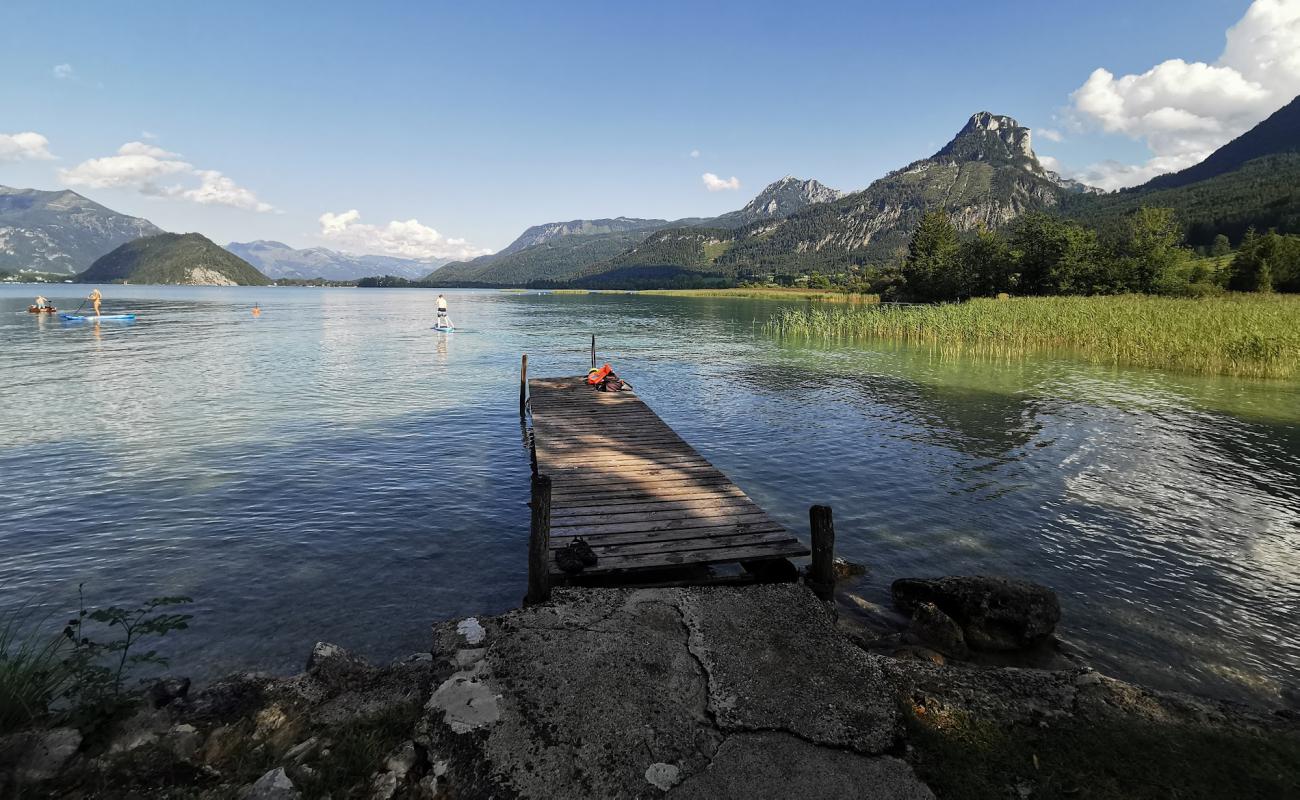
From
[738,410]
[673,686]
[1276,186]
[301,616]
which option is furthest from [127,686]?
[1276,186]

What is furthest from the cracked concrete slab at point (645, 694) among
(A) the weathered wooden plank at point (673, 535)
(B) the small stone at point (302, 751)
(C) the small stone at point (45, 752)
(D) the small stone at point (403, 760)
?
(C) the small stone at point (45, 752)

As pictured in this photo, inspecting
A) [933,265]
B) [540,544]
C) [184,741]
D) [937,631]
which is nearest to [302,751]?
[184,741]

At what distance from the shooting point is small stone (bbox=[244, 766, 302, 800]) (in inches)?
208

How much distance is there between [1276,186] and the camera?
171m

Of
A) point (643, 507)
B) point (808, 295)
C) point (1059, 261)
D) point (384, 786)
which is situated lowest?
point (384, 786)

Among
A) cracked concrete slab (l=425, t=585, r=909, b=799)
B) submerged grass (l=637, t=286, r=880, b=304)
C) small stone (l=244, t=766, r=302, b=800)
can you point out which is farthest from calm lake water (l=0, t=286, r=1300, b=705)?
submerged grass (l=637, t=286, r=880, b=304)

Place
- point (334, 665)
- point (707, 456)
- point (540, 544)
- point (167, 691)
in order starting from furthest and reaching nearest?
point (707, 456), point (540, 544), point (334, 665), point (167, 691)

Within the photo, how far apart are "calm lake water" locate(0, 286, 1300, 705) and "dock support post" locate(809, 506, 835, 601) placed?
7.84 feet

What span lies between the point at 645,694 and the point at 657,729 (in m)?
0.53

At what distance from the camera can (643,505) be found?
40.2ft

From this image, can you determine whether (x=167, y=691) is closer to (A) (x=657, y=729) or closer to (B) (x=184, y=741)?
(B) (x=184, y=741)

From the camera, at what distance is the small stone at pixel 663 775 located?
5.56 metres

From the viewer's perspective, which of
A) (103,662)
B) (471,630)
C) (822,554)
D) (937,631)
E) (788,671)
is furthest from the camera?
(822,554)

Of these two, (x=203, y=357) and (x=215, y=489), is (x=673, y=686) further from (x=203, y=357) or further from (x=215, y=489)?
(x=203, y=357)
